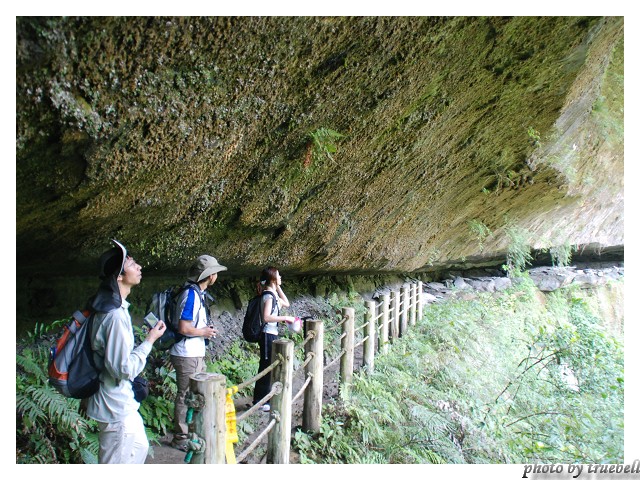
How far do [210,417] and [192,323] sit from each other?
1338 mm

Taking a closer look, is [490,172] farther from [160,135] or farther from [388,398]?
[160,135]

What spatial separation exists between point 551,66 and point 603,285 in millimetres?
15471

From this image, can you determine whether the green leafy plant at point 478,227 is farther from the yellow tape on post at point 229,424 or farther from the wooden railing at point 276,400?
the yellow tape on post at point 229,424

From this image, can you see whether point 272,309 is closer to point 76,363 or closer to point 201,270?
point 201,270

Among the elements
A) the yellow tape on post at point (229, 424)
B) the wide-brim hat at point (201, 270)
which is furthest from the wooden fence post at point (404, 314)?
the yellow tape on post at point (229, 424)

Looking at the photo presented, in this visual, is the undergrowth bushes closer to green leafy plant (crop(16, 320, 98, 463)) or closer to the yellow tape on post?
the yellow tape on post

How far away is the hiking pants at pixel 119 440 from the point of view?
274cm

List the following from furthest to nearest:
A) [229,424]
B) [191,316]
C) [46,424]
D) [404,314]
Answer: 1. [404,314]
2. [46,424]
3. [191,316]
4. [229,424]

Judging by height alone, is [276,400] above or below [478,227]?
below

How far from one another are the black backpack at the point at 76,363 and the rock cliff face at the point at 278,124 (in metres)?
1.11

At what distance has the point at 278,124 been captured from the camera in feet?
13.2

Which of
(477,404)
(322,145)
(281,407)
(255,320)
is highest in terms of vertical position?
(322,145)

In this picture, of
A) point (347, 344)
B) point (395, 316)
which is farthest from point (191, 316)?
point (395, 316)

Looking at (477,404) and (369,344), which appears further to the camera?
(369,344)
